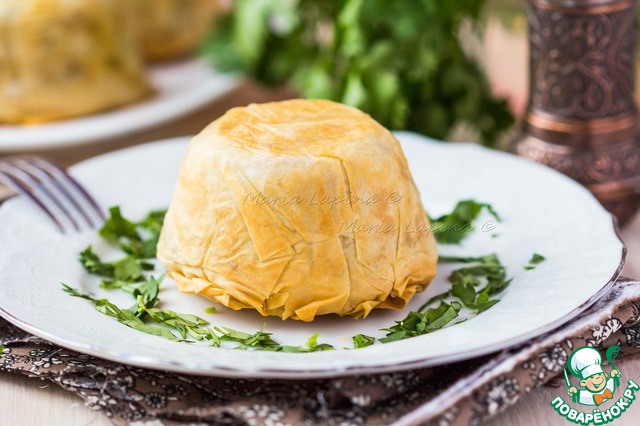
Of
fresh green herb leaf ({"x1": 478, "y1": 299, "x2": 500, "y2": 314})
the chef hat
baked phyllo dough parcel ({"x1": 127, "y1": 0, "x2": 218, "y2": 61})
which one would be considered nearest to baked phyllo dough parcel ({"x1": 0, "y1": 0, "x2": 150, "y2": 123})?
baked phyllo dough parcel ({"x1": 127, "y1": 0, "x2": 218, "y2": 61})

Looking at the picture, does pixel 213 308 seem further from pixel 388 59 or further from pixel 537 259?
pixel 388 59

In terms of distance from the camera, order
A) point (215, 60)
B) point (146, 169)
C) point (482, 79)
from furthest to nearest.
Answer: point (215, 60) → point (482, 79) → point (146, 169)

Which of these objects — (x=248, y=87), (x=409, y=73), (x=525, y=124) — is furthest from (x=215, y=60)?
(x=525, y=124)

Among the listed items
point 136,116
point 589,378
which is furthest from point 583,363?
point 136,116

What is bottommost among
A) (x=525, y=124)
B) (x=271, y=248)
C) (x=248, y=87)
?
(x=248, y=87)

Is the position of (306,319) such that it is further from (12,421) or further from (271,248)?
Answer: (12,421)
